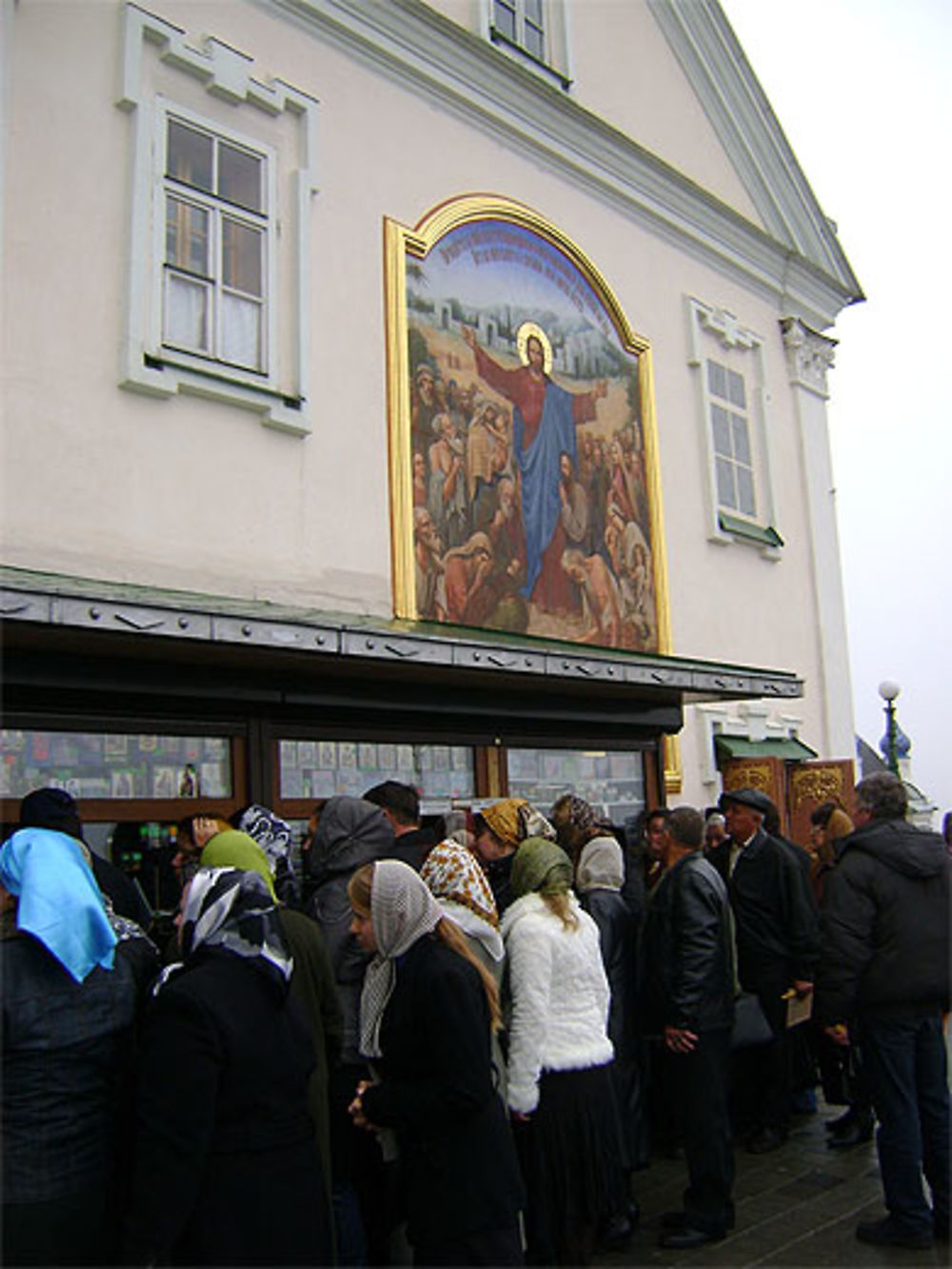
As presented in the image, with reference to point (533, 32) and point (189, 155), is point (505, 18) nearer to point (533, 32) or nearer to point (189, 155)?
point (533, 32)

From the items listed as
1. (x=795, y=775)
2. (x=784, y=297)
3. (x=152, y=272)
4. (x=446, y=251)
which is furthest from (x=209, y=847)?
(x=784, y=297)

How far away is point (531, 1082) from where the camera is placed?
14.0 ft

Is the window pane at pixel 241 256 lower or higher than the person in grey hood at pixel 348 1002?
higher

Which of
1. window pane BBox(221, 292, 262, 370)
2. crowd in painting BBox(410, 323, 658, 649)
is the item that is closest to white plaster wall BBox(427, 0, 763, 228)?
crowd in painting BBox(410, 323, 658, 649)

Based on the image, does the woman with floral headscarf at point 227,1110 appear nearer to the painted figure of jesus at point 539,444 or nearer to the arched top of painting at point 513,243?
the painted figure of jesus at point 539,444

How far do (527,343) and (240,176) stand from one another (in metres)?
2.80

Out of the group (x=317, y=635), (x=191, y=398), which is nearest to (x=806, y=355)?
(x=191, y=398)

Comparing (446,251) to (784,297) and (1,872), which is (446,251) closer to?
(784,297)

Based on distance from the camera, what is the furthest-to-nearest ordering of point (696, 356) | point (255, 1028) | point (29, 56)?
point (696, 356) < point (29, 56) < point (255, 1028)

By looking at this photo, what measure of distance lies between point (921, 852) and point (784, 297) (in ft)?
32.2

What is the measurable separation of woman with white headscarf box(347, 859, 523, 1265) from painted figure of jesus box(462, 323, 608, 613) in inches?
228

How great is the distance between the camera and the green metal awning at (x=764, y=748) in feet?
37.3

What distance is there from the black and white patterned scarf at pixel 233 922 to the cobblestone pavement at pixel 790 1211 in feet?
8.79

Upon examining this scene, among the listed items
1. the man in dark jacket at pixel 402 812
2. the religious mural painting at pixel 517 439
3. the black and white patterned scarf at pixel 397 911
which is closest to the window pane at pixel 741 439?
the religious mural painting at pixel 517 439
